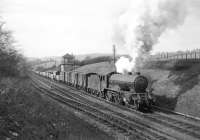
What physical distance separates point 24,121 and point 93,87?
21547 millimetres

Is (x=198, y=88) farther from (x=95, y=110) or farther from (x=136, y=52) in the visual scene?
(x=95, y=110)

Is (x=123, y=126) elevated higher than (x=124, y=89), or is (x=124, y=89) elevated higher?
(x=124, y=89)

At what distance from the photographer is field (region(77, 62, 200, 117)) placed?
20.5 meters

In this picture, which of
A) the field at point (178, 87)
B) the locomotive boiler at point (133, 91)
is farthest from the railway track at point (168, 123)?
the field at point (178, 87)

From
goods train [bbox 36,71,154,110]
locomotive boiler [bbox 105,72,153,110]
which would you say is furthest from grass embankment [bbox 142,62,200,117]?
locomotive boiler [bbox 105,72,153,110]

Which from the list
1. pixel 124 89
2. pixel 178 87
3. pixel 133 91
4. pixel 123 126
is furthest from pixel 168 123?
pixel 178 87

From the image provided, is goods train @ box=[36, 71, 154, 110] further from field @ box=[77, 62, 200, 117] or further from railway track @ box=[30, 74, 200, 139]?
field @ box=[77, 62, 200, 117]

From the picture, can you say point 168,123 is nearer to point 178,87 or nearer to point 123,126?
point 123,126

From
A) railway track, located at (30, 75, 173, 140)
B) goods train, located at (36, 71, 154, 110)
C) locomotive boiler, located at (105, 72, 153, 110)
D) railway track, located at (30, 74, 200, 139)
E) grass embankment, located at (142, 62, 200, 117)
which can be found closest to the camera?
railway track, located at (30, 75, 173, 140)

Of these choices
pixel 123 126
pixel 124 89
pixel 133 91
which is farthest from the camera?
pixel 124 89

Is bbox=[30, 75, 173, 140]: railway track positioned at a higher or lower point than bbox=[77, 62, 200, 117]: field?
lower

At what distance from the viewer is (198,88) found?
2152 cm

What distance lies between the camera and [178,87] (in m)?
24.2

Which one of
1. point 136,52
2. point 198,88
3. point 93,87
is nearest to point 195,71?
point 198,88
